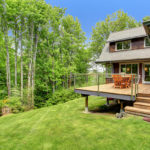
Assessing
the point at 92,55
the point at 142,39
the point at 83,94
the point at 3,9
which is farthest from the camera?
the point at 92,55

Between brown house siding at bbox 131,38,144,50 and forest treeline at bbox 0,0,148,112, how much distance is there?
30.2 feet

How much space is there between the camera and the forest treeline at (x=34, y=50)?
41.7 ft

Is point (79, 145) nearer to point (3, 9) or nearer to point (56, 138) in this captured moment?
point (56, 138)

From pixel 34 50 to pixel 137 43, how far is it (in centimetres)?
1170

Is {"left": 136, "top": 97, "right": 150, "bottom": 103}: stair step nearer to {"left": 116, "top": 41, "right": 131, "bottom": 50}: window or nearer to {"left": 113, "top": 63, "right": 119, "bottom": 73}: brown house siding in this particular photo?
{"left": 113, "top": 63, "right": 119, "bottom": 73}: brown house siding

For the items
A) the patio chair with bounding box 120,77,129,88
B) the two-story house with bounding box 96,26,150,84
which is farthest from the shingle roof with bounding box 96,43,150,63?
the patio chair with bounding box 120,77,129,88

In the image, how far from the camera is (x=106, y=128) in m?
4.27

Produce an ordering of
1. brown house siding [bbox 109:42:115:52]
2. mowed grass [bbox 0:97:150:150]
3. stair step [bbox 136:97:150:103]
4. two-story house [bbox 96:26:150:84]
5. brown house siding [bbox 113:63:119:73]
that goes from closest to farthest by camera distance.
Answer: mowed grass [bbox 0:97:150:150]
stair step [bbox 136:97:150:103]
two-story house [bbox 96:26:150:84]
brown house siding [bbox 113:63:119:73]
brown house siding [bbox 109:42:115:52]

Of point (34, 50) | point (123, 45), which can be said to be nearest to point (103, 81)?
point (123, 45)

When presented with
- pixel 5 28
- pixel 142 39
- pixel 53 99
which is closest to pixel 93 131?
pixel 142 39

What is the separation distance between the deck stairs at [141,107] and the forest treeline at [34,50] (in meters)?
9.26

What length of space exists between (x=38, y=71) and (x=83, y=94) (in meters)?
11.0

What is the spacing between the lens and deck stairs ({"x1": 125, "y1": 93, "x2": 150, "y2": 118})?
4.90m

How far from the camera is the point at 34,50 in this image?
15.1 metres
